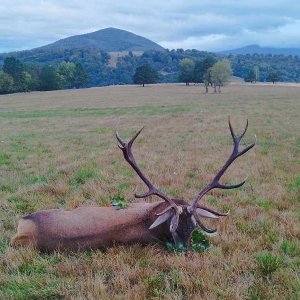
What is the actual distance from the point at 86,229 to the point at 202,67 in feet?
325

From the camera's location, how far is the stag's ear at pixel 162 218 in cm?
555

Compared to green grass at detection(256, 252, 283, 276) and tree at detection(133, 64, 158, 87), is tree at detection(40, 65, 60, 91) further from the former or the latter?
green grass at detection(256, 252, 283, 276)

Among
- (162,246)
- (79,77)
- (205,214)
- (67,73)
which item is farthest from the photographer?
(79,77)

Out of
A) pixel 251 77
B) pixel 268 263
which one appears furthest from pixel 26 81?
pixel 268 263

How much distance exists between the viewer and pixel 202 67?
101875 millimetres

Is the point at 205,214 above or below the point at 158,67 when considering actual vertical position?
below

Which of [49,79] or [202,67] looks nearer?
[49,79]

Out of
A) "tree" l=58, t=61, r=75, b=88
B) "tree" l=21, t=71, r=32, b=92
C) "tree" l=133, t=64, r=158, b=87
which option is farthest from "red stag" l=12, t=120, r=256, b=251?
"tree" l=133, t=64, r=158, b=87

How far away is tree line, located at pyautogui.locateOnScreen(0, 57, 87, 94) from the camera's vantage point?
91125 mm

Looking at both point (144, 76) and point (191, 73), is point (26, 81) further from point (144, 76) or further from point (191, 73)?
point (191, 73)

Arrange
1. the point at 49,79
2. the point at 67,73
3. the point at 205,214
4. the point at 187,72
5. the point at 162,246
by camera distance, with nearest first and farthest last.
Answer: the point at 205,214
the point at 162,246
the point at 49,79
the point at 187,72
the point at 67,73

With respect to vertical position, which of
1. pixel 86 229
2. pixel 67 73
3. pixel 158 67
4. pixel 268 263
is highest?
pixel 158 67

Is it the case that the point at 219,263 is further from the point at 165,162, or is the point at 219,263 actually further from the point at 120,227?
the point at 165,162

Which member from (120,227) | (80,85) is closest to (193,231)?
(120,227)
